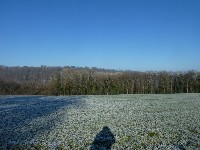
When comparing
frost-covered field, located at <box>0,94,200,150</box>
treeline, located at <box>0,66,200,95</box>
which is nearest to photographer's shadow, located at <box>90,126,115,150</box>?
frost-covered field, located at <box>0,94,200,150</box>

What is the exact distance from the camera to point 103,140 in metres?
21.5

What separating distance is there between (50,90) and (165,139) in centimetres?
10787

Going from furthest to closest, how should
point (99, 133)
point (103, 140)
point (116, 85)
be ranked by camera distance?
point (116, 85) < point (99, 133) < point (103, 140)

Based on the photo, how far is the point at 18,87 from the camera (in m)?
144

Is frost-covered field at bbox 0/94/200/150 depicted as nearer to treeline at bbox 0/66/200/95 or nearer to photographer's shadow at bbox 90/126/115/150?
photographer's shadow at bbox 90/126/115/150

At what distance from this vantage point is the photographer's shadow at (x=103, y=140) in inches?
771

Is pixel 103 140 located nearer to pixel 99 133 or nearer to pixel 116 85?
pixel 99 133

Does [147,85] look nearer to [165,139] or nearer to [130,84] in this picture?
[130,84]

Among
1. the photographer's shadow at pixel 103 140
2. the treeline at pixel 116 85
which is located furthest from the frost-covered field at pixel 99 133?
the treeline at pixel 116 85

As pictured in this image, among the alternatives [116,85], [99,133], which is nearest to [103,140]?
[99,133]

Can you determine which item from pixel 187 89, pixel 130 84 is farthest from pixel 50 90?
pixel 187 89

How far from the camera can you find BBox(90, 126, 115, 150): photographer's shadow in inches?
771

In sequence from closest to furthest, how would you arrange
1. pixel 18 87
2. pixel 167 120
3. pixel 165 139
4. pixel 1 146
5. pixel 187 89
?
pixel 1 146, pixel 165 139, pixel 167 120, pixel 187 89, pixel 18 87

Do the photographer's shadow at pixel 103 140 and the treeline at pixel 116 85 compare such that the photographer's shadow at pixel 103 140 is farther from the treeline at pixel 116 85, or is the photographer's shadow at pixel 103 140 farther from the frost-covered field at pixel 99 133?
the treeline at pixel 116 85
